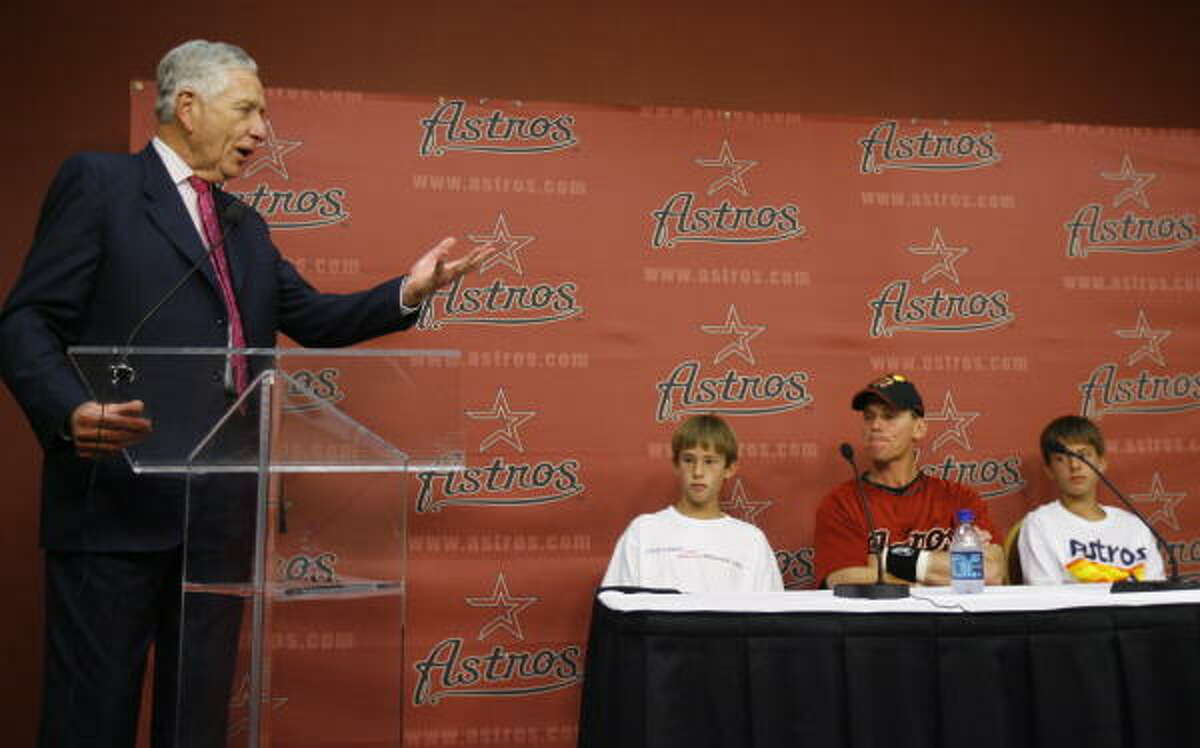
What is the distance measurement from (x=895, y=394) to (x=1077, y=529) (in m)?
0.65

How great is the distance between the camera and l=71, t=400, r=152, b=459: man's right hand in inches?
66.3

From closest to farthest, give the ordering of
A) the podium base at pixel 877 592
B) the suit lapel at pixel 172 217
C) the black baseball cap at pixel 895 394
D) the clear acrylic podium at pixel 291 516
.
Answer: the clear acrylic podium at pixel 291 516, the suit lapel at pixel 172 217, the podium base at pixel 877 592, the black baseball cap at pixel 895 394

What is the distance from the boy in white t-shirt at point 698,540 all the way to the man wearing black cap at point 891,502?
19 centimetres

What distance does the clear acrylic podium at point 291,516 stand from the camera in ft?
5.29

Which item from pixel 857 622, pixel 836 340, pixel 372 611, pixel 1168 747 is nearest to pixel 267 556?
pixel 372 611

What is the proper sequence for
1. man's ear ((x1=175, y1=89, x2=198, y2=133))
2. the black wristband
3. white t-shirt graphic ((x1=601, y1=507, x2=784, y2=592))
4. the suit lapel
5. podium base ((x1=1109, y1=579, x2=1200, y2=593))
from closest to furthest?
the suit lapel → man's ear ((x1=175, y1=89, x2=198, y2=133)) → podium base ((x1=1109, y1=579, x2=1200, y2=593)) → the black wristband → white t-shirt graphic ((x1=601, y1=507, x2=784, y2=592))

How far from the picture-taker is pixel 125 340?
200 cm

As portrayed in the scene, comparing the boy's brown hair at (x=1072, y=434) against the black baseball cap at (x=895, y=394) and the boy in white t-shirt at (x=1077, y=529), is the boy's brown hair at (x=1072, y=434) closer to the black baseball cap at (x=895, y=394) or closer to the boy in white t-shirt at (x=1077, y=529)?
the boy in white t-shirt at (x=1077, y=529)

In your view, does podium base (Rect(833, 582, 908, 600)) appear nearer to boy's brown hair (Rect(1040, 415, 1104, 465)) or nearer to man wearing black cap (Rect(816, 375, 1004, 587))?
man wearing black cap (Rect(816, 375, 1004, 587))

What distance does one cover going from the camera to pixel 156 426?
1.74 metres

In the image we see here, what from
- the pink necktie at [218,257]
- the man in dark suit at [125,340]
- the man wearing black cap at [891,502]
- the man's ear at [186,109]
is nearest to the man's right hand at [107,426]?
the man in dark suit at [125,340]

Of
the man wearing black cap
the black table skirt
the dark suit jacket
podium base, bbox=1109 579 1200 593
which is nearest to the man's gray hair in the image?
the dark suit jacket

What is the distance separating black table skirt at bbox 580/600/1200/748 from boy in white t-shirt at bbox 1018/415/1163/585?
34.5 inches

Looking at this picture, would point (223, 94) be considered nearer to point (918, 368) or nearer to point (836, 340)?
point (836, 340)
